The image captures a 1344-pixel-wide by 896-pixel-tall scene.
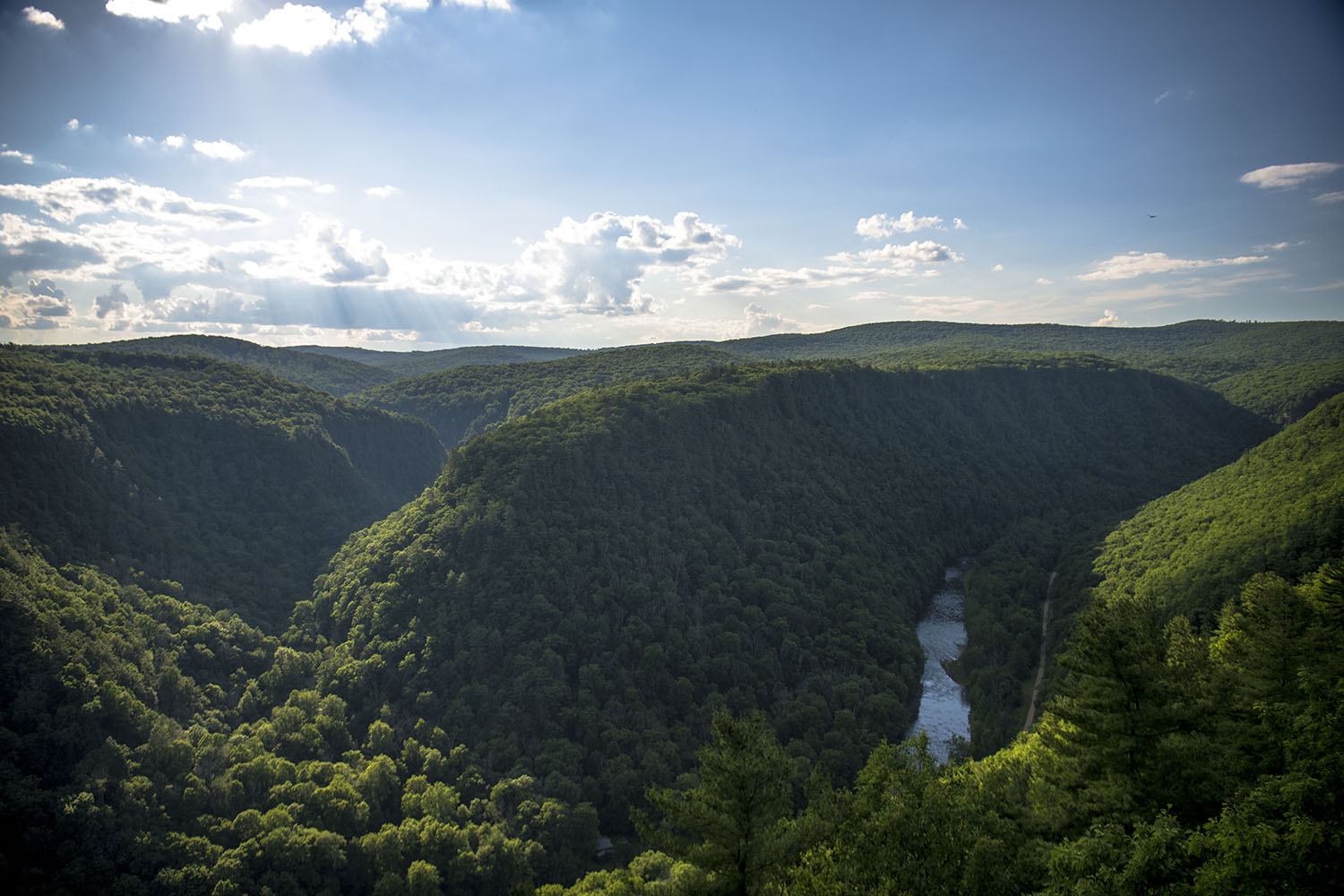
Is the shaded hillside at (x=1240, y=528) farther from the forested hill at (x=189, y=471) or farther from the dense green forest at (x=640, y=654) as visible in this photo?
the forested hill at (x=189, y=471)

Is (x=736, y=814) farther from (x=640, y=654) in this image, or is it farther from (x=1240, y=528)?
(x=1240, y=528)

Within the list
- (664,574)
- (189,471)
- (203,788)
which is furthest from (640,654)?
(189,471)

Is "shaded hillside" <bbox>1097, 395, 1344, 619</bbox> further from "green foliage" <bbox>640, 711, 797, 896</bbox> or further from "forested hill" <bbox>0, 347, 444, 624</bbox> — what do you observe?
"forested hill" <bbox>0, 347, 444, 624</bbox>

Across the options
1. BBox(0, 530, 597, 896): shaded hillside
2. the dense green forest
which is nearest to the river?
the dense green forest

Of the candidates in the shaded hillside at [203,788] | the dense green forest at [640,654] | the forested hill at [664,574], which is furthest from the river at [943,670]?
the shaded hillside at [203,788]

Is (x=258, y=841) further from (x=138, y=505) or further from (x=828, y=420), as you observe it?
(x=828, y=420)

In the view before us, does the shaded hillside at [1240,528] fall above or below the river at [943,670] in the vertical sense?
above
